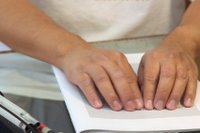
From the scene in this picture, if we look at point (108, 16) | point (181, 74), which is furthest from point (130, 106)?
point (108, 16)

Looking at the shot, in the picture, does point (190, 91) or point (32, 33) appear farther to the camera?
point (32, 33)

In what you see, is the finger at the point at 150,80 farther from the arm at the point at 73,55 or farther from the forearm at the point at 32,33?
the forearm at the point at 32,33

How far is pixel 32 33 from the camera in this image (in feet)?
2.79

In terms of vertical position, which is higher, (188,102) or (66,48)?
(66,48)

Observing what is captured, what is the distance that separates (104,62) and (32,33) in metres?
0.19

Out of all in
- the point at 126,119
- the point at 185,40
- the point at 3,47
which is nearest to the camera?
the point at 126,119

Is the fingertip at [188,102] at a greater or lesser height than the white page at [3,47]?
lesser

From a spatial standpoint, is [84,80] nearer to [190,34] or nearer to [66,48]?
[66,48]

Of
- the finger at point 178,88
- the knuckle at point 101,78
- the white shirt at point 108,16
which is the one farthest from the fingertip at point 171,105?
the white shirt at point 108,16

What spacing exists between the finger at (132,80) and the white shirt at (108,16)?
0.32 m

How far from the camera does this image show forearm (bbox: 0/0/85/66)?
0.82 m

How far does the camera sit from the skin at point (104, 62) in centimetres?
71

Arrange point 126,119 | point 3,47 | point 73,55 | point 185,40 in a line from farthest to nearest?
point 3,47
point 185,40
point 73,55
point 126,119

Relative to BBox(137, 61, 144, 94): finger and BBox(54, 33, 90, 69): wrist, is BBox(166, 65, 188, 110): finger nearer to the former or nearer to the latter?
BBox(137, 61, 144, 94): finger
